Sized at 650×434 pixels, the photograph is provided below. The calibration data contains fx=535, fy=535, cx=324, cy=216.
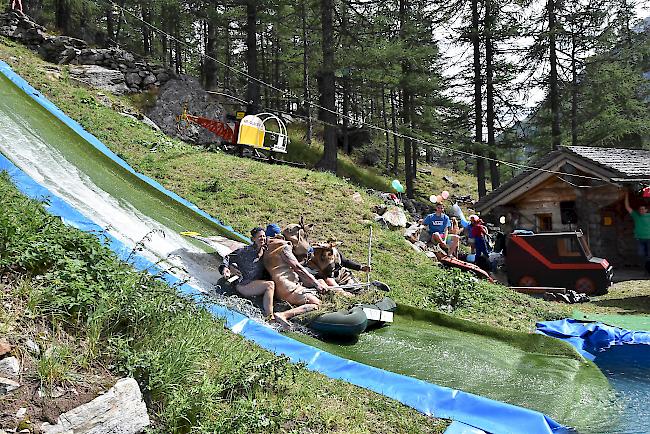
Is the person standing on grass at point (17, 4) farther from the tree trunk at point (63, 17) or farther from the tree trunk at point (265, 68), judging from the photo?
the tree trunk at point (265, 68)

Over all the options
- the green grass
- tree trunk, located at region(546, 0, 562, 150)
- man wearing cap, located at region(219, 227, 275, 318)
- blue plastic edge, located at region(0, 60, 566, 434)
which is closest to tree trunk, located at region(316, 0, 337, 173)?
tree trunk, located at region(546, 0, 562, 150)

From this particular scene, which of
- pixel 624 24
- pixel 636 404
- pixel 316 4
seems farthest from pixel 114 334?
pixel 624 24

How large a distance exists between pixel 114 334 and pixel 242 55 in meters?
33.6

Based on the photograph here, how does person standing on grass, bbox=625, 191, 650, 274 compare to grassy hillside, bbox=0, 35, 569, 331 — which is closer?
grassy hillside, bbox=0, 35, 569, 331

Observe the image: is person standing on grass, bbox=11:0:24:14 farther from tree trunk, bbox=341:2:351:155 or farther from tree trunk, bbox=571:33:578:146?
→ tree trunk, bbox=571:33:578:146

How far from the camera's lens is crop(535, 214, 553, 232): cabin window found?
16.9m

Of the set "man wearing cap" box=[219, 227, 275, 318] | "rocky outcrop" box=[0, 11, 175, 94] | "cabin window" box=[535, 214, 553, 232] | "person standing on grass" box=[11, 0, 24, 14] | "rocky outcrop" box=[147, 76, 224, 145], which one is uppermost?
"person standing on grass" box=[11, 0, 24, 14]

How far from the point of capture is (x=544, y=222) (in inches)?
673

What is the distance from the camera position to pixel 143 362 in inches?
144

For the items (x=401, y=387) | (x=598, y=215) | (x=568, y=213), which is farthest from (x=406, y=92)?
(x=401, y=387)

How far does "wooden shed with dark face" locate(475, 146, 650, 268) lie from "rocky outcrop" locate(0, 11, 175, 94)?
14.3 m

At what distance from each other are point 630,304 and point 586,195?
582 centimetres

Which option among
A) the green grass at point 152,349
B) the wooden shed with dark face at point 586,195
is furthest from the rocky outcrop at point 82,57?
the green grass at point 152,349

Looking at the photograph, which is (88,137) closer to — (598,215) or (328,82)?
(328,82)
